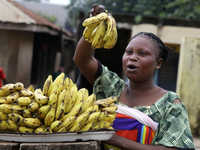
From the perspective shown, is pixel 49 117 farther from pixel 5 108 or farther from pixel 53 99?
pixel 5 108

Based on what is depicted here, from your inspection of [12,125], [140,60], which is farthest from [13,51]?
[12,125]

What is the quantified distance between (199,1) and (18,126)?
442 inches

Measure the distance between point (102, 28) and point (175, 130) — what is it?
83cm

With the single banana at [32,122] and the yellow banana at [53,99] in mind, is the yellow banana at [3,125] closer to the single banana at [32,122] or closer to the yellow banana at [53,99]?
the single banana at [32,122]

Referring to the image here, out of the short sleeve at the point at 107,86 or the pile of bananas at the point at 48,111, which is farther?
the short sleeve at the point at 107,86

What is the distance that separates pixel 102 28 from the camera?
6.33 ft

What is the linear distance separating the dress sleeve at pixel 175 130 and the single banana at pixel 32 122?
2.67 ft

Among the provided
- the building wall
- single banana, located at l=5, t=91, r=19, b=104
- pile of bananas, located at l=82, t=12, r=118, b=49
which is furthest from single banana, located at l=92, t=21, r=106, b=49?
the building wall

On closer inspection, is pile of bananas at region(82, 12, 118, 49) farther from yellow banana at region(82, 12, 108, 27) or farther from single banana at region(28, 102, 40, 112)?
single banana at region(28, 102, 40, 112)

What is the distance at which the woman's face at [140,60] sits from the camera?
2.08m

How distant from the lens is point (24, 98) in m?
1.63

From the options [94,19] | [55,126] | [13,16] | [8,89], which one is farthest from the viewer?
[13,16]

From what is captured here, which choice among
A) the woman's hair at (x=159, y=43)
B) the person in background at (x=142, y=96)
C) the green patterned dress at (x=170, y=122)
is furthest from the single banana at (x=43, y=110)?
the woman's hair at (x=159, y=43)

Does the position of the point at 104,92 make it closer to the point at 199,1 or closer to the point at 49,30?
the point at 49,30
